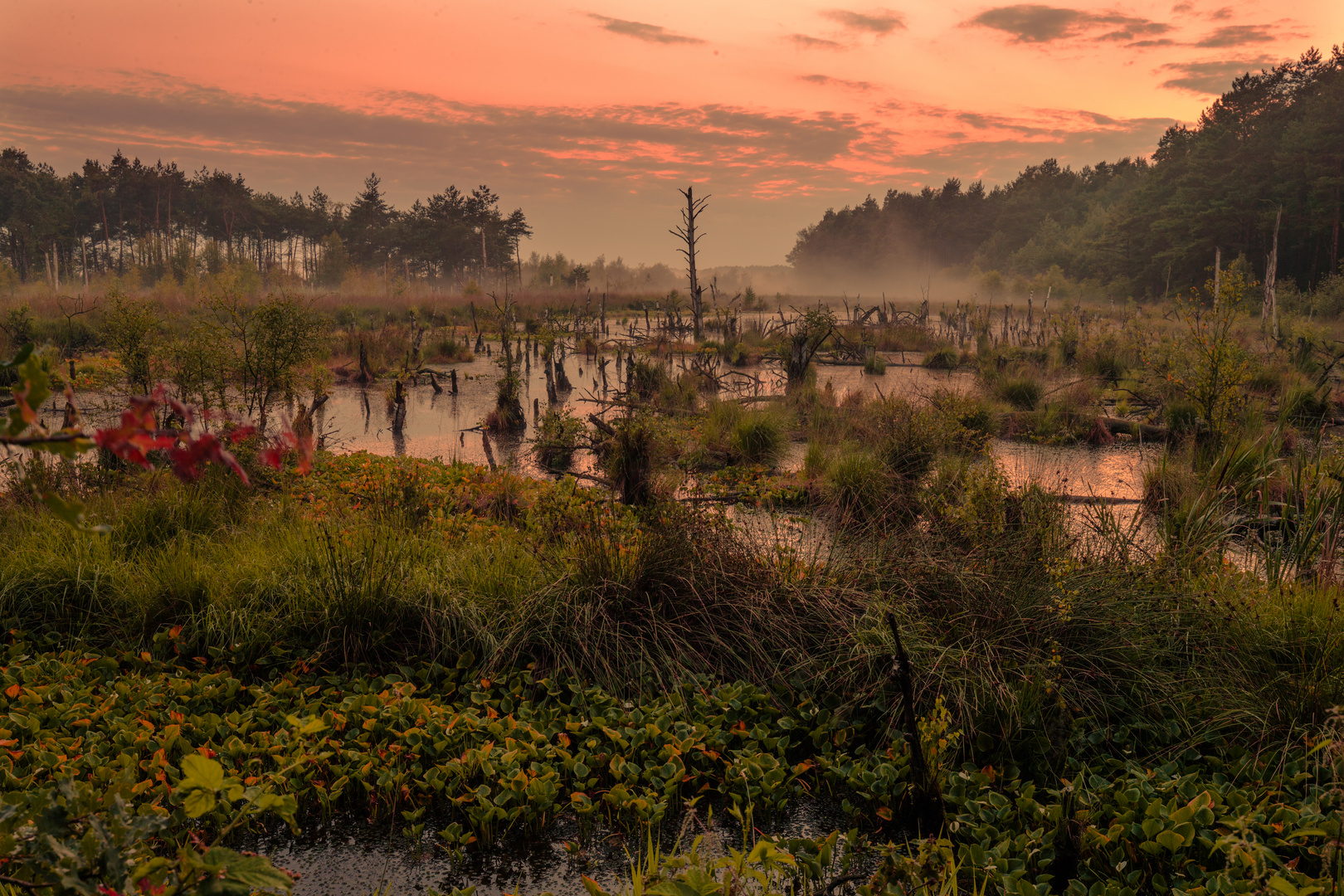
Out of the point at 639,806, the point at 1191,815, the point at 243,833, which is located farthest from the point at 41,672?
the point at 1191,815

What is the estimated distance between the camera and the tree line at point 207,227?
56.7 m

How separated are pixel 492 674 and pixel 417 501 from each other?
333cm

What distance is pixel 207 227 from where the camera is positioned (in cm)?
6762

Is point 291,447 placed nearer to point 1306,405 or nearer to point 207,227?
point 1306,405

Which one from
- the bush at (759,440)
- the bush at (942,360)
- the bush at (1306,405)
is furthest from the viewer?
the bush at (942,360)

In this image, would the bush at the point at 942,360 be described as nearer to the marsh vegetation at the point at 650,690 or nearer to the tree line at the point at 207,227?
the marsh vegetation at the point at 650,690

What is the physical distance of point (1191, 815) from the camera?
2877mm

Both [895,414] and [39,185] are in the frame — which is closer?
[895,414]

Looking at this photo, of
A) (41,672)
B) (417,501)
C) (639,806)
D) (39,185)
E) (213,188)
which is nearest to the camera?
(639,806)

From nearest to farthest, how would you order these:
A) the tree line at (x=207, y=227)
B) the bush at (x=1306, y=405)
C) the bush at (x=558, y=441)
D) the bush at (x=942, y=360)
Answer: the bush at (x=558, y=441), the bush at (x=1306, y=405), the bush at (x=942, y=360), the tree line at (x=207, y=227)

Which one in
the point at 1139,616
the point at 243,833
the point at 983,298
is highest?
the point at 983,298

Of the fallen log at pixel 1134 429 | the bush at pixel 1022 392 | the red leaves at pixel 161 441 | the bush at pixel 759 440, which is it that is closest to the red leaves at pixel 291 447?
the red leaves at pixel 161 441

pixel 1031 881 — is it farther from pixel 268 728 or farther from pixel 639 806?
pixel 268 728

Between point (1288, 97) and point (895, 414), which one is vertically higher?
point (1288, 97)
